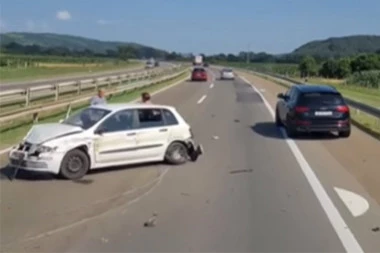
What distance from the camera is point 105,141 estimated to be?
1301 cm

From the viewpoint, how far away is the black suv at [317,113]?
63.9 feet

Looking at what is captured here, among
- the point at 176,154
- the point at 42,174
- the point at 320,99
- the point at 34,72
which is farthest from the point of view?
the point at 34,72

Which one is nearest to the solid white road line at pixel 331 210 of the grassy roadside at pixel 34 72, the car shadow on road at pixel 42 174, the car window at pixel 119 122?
the car shadow on road at pixel 42 174

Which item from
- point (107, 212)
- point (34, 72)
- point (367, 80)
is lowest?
point (367, 80)

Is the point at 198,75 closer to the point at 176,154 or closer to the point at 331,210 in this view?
the point at 176,154

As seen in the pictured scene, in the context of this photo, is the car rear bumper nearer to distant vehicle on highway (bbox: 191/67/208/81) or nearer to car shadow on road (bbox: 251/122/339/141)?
car shadow on road (bbox: 251/122/339/141)

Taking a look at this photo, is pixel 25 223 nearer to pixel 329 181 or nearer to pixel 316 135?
pixel 329 181

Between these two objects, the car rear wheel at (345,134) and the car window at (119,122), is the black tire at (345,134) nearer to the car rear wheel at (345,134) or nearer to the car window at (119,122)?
the car rear wheel at (345,134)

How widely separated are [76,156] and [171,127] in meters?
2.54

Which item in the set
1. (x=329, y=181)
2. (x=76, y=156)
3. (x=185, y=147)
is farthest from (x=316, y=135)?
(x=76, y=156)

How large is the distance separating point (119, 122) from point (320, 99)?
327 inches

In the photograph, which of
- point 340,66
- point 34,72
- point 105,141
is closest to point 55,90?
point 105,141

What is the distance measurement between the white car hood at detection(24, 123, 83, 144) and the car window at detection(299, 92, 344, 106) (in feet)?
29.4

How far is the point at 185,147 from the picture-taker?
1451 centimetres
